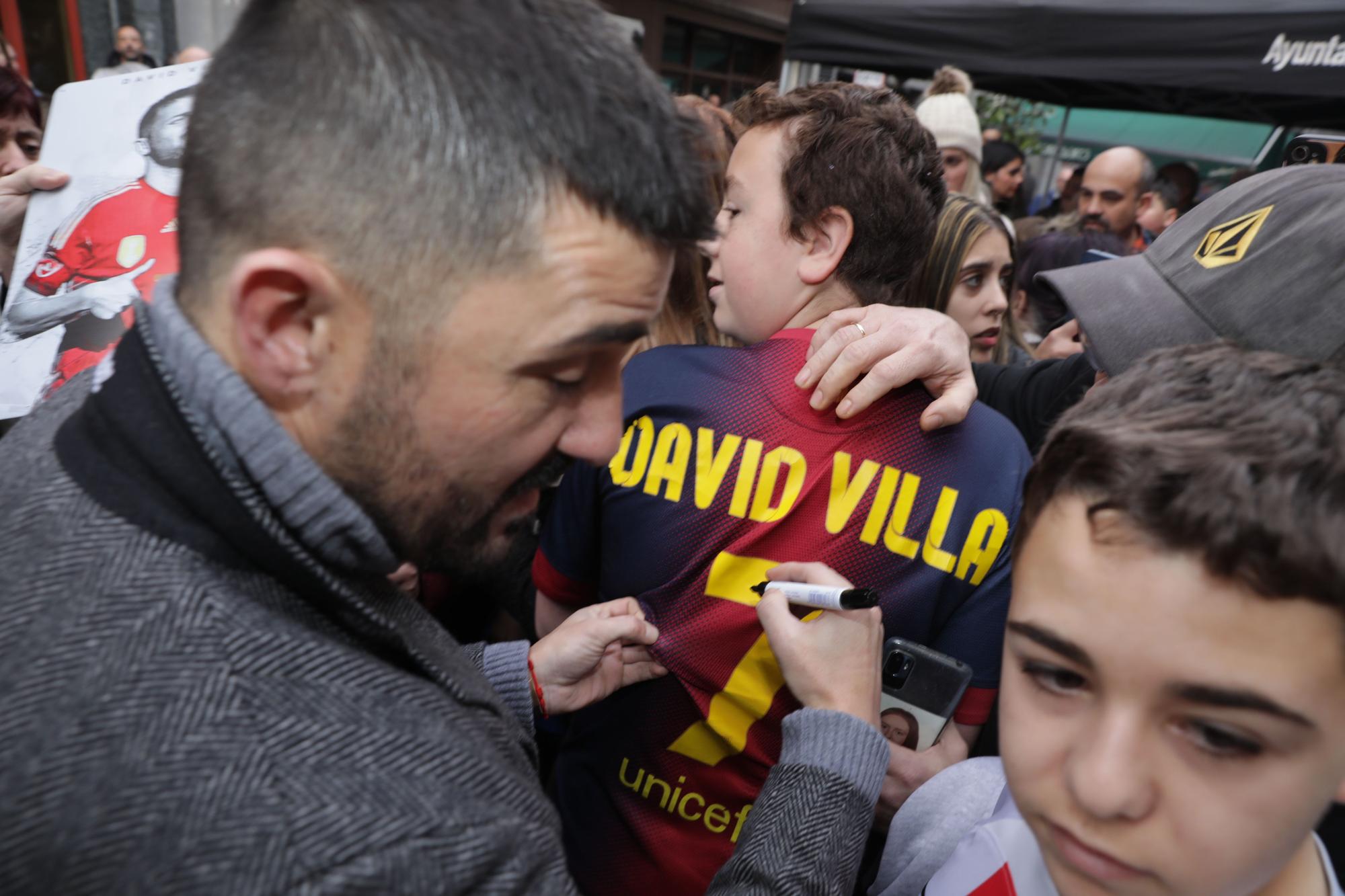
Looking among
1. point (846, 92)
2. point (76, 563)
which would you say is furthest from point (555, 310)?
point (846, 92)

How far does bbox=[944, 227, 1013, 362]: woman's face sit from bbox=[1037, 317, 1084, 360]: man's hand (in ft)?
0.76

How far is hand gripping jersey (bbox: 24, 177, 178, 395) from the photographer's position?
5.85 ft

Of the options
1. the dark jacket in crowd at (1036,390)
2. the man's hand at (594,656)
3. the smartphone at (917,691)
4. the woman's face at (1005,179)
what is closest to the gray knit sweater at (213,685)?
the man's hand at (594,656)

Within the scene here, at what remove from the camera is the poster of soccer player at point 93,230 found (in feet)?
5.85

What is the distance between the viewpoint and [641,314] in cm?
106

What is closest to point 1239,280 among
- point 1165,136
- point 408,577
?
point 408,577

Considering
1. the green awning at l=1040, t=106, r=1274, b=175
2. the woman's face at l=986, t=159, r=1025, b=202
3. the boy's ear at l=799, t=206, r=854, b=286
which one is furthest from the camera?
the green awning at l=1040, t=106, r=1274, b=175

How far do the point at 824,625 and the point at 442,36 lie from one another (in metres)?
1.02

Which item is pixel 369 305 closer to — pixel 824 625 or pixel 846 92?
pixel 824 625

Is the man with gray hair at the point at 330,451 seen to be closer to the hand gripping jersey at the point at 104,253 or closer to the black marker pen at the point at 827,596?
the black marker pen at the point at 827,596

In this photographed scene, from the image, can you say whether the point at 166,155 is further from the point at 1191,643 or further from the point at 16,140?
the point at 1191,643

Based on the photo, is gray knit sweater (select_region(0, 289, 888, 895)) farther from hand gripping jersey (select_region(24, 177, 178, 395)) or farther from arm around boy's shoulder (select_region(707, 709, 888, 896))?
hand gripping jersey (select_region(24, 177, 178, 395))

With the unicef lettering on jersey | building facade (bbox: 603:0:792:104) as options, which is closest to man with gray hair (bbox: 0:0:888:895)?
the unicef lettering on jersey

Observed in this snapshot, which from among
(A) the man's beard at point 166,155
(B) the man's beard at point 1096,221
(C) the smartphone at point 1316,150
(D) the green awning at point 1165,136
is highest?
(C) the smartphone at point 1316,150
